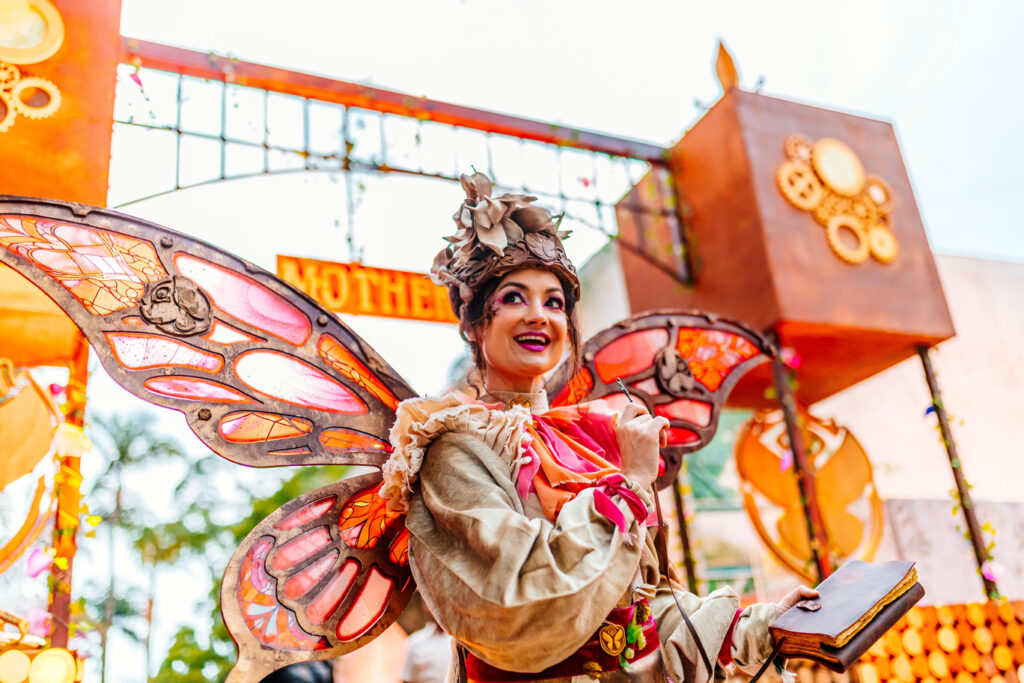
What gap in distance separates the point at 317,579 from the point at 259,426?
1.45 ft

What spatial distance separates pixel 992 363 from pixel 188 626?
40.9 ft

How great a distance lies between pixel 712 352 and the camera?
3.09 meters

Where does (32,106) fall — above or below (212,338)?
above

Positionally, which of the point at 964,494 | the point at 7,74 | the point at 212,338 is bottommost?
the point at 964,494

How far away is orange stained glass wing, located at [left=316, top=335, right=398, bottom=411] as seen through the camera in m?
2.24

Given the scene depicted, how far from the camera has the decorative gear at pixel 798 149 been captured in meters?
4.94

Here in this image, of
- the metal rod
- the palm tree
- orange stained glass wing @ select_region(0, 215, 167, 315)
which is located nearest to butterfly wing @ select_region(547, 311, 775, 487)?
orange stained glass wing @ select_region(0, 215, 167, 315)

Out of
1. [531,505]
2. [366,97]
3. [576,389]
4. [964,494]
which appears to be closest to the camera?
[531,505]

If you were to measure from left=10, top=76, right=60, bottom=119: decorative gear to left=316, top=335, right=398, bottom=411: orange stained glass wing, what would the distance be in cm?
179

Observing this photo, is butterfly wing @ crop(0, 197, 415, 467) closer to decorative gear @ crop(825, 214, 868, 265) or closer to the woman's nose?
the woman's nose

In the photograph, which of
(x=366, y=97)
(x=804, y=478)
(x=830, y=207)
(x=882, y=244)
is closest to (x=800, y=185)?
(x=830, y=207)

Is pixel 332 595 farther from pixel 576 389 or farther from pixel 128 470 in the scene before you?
pixel 128 470

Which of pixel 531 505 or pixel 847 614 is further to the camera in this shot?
pixel 531 505

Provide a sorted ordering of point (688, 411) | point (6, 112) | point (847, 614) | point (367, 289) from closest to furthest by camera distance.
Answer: point (847, 614)
point (688, 411)
point (6, 112)
point (367, 289)
